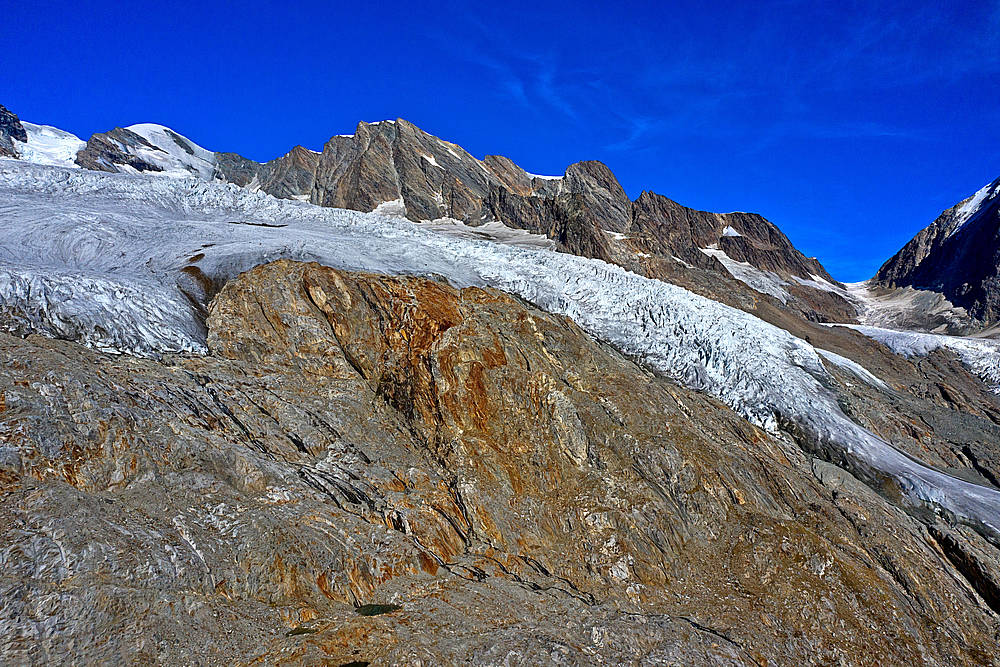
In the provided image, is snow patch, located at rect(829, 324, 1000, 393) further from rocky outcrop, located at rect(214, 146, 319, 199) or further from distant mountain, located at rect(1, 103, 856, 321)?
rocky outcrop, located at rect(214, 146, 319, 199)

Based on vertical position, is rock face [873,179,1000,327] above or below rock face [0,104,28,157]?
above

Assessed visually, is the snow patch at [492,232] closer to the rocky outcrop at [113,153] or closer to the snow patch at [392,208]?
the snow patch at [392,208]

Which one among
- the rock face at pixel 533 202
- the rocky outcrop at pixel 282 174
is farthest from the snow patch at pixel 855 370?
the rocky outcrop at pixel 282 174

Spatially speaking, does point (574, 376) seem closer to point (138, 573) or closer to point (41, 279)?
point (138, 573)

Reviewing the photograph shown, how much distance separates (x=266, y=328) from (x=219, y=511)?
26.3ft

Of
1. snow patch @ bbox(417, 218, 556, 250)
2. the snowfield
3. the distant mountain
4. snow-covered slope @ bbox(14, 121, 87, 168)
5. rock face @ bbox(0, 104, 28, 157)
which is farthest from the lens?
snow-covered slope @ bbox(14, 121, 87, 168)

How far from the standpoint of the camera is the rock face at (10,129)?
99375mm

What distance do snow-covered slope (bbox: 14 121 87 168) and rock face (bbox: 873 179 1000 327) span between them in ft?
562

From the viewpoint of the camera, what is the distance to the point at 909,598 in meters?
13.4

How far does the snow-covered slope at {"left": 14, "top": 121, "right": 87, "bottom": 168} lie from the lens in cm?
10231

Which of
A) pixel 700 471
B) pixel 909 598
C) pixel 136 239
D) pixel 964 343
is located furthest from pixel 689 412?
pixel 964 343

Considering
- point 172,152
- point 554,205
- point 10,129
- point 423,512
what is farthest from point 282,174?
point 423,512

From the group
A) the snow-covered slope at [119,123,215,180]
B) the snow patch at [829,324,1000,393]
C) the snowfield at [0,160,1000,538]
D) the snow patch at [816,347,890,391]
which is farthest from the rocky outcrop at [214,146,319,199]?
the snow patch at [829,324,1000,393]

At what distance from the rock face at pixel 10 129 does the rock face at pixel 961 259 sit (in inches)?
7201
